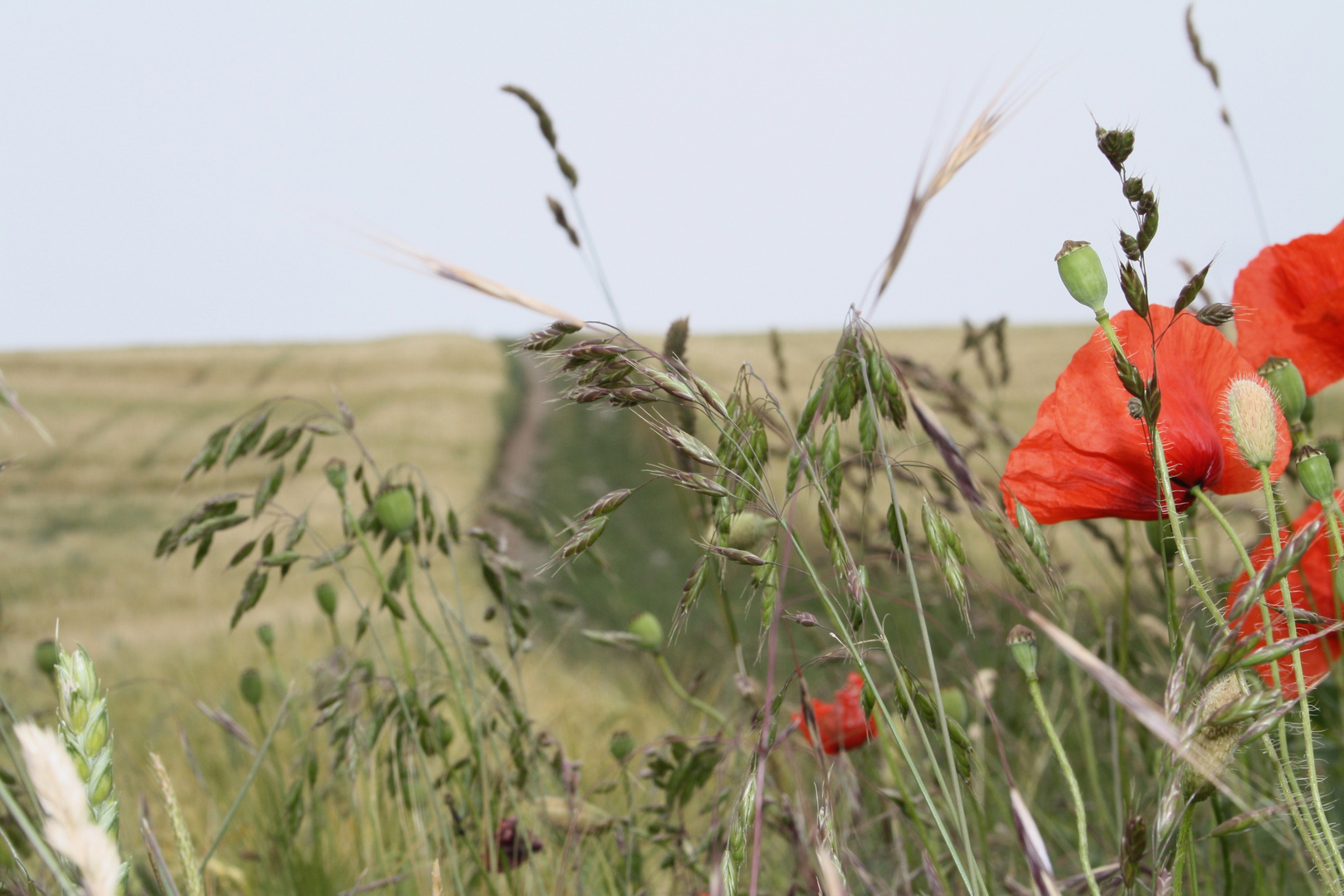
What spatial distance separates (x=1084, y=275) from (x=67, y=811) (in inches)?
18.3

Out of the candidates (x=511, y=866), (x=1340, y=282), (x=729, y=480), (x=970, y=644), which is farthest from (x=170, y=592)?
(x=1340, y=282)

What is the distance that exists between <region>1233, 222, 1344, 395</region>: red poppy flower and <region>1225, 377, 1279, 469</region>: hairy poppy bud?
34 cm

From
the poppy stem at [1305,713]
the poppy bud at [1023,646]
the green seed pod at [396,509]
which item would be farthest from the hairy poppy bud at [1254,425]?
the green seed pod at [396,509]

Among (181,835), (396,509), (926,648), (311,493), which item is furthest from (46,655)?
(311,493)

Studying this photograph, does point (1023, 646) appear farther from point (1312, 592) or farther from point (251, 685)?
point (251, 685)

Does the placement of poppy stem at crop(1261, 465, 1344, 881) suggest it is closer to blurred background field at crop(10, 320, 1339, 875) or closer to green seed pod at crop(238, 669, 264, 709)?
blurred background field at crop(10, 320, 1339, 875)

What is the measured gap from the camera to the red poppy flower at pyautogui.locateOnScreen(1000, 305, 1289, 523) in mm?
638

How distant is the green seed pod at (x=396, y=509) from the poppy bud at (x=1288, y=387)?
30.2 inches

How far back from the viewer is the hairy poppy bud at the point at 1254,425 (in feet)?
1.46

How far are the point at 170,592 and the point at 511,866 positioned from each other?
3328 millimetres

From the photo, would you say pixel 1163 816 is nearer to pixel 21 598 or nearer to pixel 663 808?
pixel 663 808

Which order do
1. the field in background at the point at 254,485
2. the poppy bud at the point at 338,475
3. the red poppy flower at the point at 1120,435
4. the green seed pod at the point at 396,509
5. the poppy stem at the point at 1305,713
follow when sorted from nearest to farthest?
1. the poppy stem at the point at 1305,713
2. the red poppy flower at the point at 1120,435
3. the green seed pod at the point at 396,509
4. the poppy bud at the point at 338,475
5. the field in background at the point at 254,485

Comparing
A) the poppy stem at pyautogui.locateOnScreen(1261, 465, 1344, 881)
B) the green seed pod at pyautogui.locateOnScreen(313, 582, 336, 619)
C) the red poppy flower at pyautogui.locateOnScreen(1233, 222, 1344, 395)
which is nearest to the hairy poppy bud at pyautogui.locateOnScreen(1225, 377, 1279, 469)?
the poppy stem at pyautogui.locateOnScreen(1261, 465, 1344, 881)

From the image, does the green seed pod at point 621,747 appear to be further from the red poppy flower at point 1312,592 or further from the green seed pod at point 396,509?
the red poppy flower at point 1312,592
